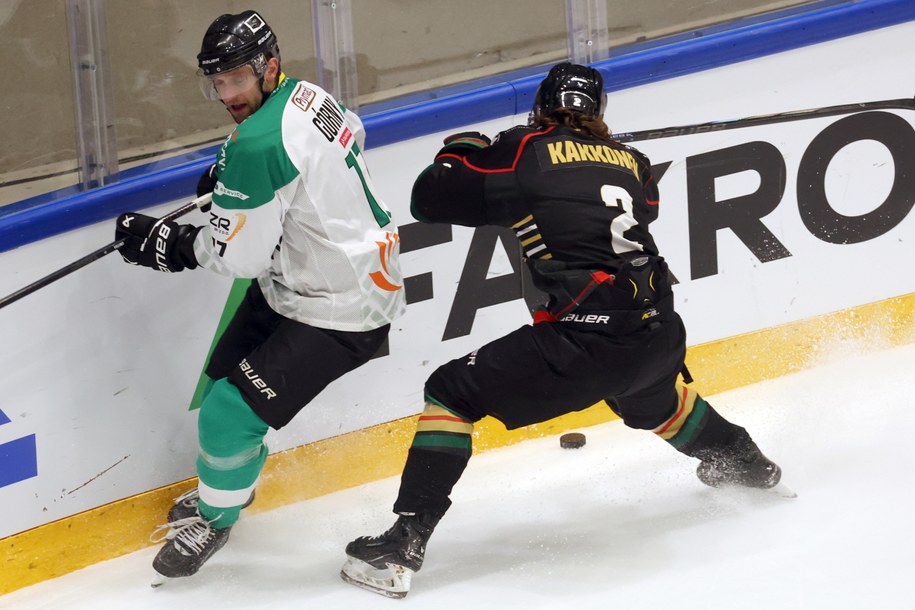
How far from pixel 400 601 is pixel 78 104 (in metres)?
1.51

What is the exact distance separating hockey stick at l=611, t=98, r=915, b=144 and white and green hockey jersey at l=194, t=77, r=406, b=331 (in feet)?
2.95

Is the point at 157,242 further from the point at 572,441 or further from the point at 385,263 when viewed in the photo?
the point at 572,441

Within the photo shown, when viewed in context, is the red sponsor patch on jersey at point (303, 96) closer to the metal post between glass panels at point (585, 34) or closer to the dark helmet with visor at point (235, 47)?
the dark helmet with visor at point (235, 47)

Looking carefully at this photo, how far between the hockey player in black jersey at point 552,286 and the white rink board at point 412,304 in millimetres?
664

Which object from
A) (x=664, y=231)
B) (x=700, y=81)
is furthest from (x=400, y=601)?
(x=700, y=81)

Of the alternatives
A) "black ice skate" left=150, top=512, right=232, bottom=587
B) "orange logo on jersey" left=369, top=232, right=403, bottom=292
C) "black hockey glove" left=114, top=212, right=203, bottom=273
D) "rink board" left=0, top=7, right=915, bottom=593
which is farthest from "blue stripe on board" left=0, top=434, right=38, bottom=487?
"orange logo on jersey" left=369, top=232, right=403, bottom=292

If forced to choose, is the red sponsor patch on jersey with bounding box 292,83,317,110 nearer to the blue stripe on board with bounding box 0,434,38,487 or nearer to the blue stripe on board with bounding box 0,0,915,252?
the blue stripe on board with bounding box 0,0,915,252

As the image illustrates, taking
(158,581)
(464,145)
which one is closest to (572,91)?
(464,145)

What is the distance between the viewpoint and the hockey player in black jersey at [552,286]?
2789mm

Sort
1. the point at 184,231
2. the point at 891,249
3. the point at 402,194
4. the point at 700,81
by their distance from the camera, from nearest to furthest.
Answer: the point at 184,231
the point at 402,194
the point at 700,81
the point at 891,249

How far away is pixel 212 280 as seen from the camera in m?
3.32

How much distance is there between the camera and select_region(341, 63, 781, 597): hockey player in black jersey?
2.79 metres

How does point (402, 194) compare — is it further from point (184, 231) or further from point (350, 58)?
point (184, 231)

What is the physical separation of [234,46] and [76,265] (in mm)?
736
